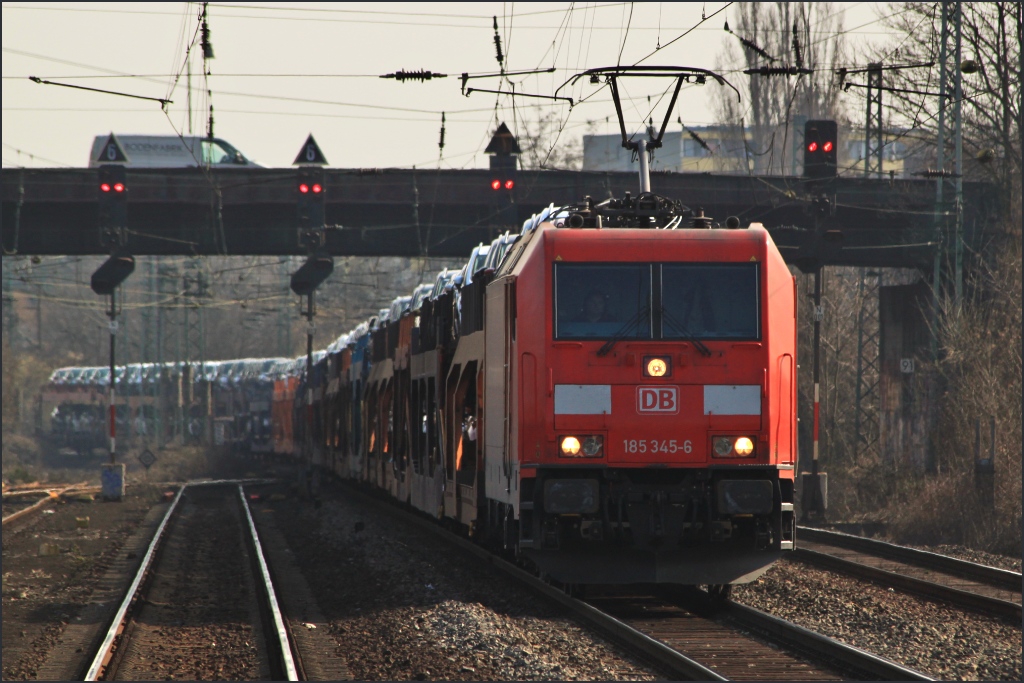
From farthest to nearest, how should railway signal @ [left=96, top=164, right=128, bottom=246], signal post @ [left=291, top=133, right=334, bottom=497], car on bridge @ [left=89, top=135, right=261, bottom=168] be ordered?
car on bridge @ [left=89, top=135, right=261, bottom=168] < railway signal @ [left=96, top=164, right=128, bottom=246] < signal post @ [left=291, top=133, right=334, bottom=497]

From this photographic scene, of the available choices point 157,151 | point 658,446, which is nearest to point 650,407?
point 658,446

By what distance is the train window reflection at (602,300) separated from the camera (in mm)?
11164

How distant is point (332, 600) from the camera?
13688mm

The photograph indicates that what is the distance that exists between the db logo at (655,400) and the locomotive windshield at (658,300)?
1.56ft

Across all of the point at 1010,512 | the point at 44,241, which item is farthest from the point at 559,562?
the point at 44,241

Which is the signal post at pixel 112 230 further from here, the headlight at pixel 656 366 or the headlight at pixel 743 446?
the headlight at pixel 743 446

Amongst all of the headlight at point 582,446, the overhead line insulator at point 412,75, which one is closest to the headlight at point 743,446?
the headlight at point 582,446

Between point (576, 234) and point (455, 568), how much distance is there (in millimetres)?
5493

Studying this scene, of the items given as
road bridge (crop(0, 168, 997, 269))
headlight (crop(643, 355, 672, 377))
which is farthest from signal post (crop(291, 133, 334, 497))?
headlight (crop(643, 355, 672, 377))

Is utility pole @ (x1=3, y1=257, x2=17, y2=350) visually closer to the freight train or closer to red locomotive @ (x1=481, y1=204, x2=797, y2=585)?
the freight train

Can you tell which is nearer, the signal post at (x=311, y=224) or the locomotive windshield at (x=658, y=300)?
the locomotive windshield at (x=658, y=300)

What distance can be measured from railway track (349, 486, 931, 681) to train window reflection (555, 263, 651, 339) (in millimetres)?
2363

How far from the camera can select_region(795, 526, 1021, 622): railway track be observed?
12.0m

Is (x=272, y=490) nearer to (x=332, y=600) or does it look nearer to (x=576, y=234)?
(x=332, y=600)
